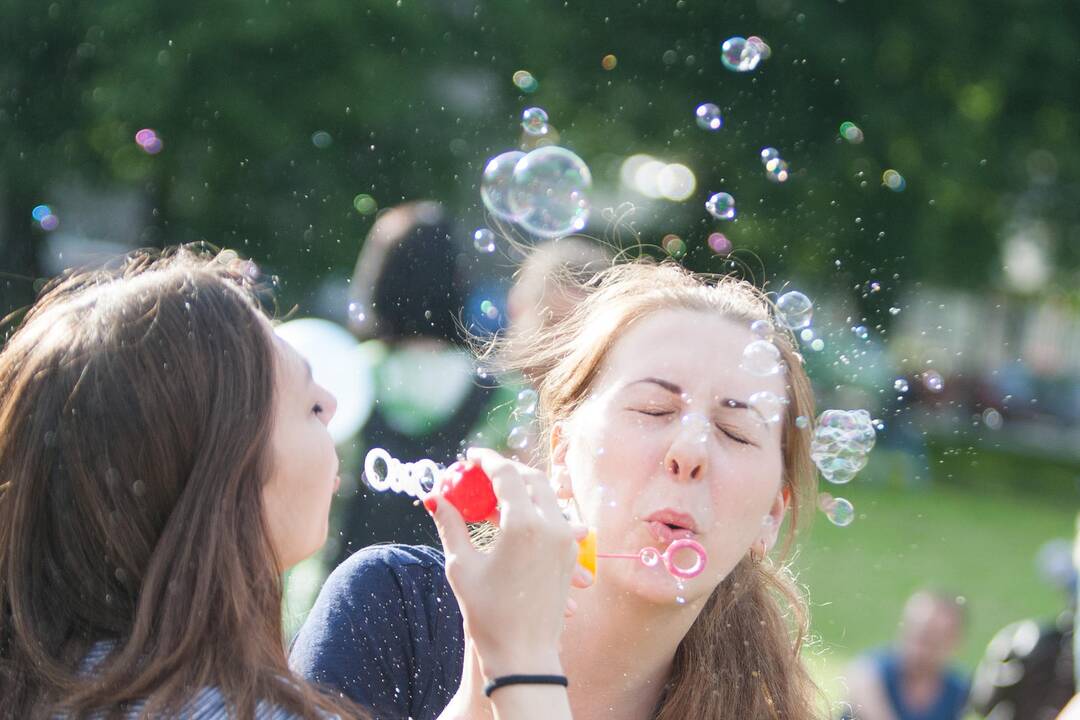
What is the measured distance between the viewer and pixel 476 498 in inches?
58.0

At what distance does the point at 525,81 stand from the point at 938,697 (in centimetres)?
459

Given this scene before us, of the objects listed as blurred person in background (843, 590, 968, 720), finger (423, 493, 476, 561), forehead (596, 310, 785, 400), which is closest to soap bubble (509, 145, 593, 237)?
forehead (596, 310, 785, 400)

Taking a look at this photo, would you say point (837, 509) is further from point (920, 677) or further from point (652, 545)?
point (920, 677)

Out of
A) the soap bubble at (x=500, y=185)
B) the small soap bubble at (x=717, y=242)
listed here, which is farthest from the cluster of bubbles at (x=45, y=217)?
the soap bubble at (x=500, y=185)

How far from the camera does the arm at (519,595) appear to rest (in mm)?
1336

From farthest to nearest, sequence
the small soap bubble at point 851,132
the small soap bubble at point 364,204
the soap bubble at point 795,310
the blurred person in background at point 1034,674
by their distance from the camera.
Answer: the small soap bubble at point 851,132 < the small soap bubble at point 364,204 < the blurred person in background at point 1034,674 < the soap bubble at point 795,310

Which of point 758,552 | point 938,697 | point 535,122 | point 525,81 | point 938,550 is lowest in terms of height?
point 938,550

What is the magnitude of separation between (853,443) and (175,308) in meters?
1.30

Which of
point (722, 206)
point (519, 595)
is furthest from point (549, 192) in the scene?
point (519, 595)

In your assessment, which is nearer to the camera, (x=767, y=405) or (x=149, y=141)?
(x=767, y=405)

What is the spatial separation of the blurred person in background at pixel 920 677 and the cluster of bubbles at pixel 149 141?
5362 millimetres

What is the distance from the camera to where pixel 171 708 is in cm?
125

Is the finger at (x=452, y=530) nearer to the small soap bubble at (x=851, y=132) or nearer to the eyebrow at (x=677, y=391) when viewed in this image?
the eyebrow at (x=677, y=391)

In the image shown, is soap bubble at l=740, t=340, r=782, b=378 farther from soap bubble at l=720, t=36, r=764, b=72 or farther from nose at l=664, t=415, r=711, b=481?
soap bubble at l=720, t=36, r=764, b=72
